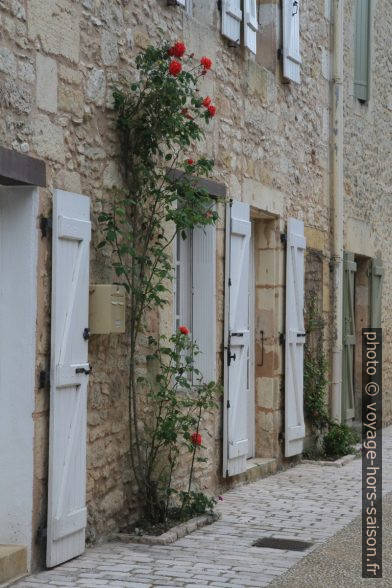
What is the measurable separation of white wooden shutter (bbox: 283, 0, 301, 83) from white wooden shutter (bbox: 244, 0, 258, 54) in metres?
0.67

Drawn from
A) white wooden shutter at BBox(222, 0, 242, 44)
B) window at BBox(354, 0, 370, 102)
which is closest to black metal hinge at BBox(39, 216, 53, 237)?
white wooden shutter at BBox(222, 0, 242, 44)

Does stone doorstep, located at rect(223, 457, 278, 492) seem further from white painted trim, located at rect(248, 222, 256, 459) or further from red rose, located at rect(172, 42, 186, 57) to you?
red rose, located at rect(172, 42, 186, 57)

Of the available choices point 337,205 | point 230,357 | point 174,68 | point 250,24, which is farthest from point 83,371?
point 337,205

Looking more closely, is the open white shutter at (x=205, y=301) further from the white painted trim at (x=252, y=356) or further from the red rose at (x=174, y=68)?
the red rose at (x=174, y=68)

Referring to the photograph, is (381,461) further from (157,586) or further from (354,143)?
(157,586)

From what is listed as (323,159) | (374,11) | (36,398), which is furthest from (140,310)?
(374,11)

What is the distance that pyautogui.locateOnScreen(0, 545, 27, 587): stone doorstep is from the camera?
5.15 meters

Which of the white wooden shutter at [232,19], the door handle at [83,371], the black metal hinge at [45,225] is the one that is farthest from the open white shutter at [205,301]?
the black metal hinge at [45,225]

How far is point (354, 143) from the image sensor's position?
11445 millimetres

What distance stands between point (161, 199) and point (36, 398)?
1.68m

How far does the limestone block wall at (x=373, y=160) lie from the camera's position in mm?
11344

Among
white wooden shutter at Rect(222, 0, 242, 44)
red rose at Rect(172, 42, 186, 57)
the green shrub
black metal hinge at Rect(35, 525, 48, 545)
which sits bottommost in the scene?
black metal hinge at Rect(35, 525, 48, 545)

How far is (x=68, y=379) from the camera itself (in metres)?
5.67

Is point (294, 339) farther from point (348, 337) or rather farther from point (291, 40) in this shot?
point (291, 40)
